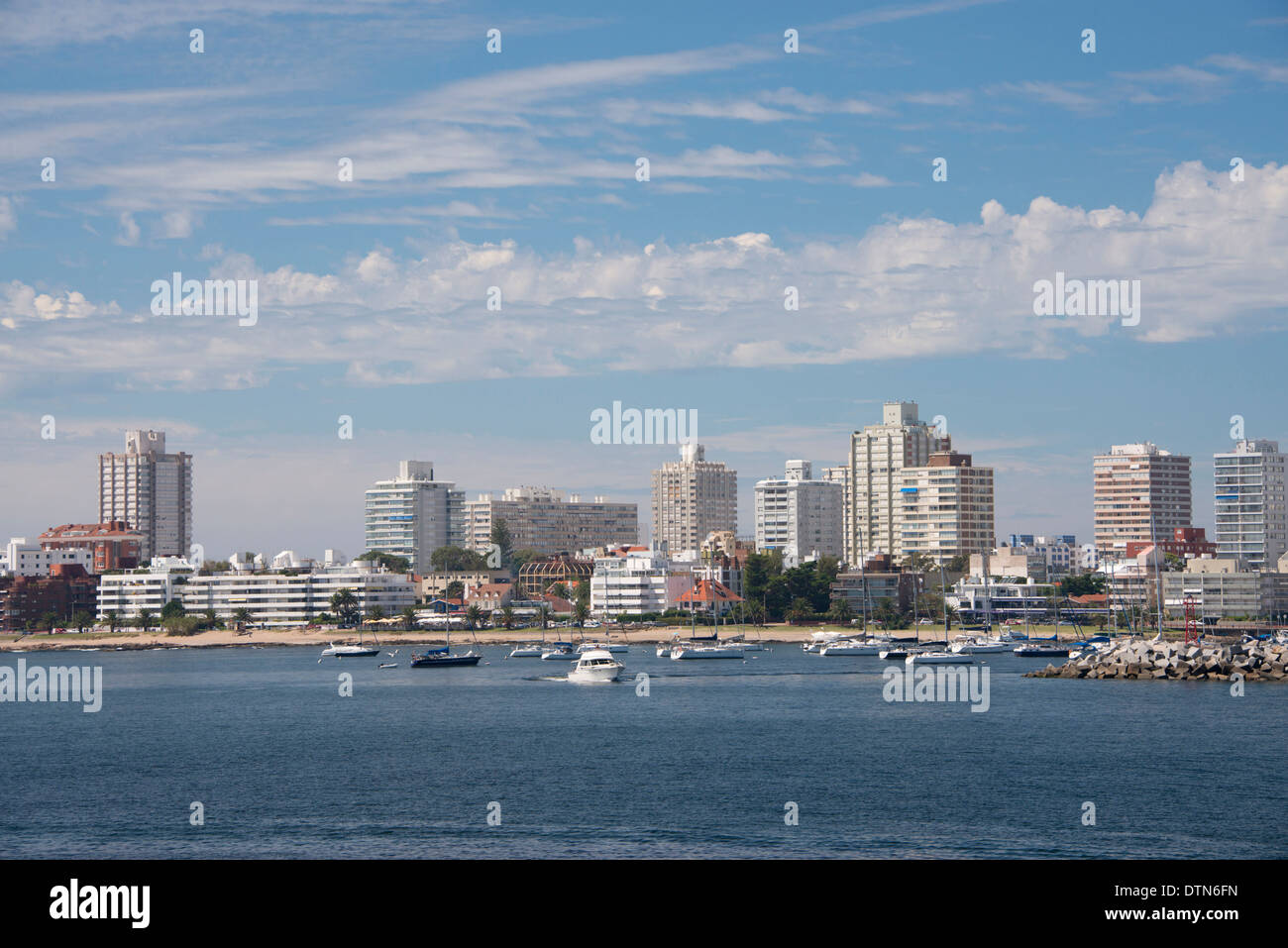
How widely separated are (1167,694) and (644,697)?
28782 millimetres

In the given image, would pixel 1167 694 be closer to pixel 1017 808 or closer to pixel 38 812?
pixel 1017 808

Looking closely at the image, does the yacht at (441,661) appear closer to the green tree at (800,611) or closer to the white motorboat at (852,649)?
the white motorboat at (852,649)

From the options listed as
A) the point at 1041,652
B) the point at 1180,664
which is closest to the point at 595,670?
the point at 1180,664

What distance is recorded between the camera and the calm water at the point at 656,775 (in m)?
30.9

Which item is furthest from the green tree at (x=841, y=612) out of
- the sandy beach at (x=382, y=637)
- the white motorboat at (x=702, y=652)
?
the white motorboat at (x=702, y=652)

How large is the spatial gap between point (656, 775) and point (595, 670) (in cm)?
4583

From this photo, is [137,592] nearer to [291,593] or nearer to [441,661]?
[291,593]

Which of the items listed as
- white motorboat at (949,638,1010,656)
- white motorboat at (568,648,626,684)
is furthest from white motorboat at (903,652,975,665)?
white motorboat at (568,648,626,684)

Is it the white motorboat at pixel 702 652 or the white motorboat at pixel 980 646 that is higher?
the white motorboat at pixel 702 652

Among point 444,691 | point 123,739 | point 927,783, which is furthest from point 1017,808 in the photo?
point 444,691

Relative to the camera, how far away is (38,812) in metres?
36.8

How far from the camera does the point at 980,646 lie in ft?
419

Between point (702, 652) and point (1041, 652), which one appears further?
point (702, 652)

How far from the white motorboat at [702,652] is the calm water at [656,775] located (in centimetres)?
3668
